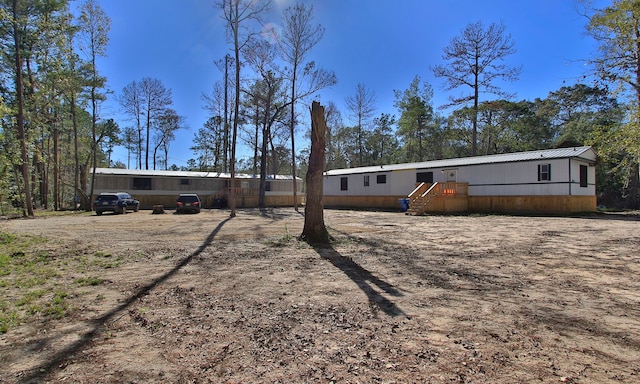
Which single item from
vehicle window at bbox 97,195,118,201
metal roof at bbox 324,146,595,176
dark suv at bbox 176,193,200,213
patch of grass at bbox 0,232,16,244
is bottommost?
patch of grass at bbox 0,232,16,244

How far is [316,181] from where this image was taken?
29.4 ft

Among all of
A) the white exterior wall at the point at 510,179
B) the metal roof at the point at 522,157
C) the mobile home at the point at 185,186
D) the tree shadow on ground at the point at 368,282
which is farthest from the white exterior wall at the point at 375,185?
the tree shadow on ground at the point at 368,282

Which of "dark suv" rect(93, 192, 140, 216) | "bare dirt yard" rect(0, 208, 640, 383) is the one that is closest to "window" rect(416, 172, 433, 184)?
"bare dirt yard" rect(0, 208, 640, 383)

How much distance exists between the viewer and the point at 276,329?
3268 mm

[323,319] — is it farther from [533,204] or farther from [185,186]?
[185,186]

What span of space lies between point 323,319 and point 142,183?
30.7 meters

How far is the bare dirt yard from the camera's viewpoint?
248cm

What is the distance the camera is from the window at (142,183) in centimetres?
2928

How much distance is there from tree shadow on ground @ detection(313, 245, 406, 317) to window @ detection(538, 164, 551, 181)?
17.3 m

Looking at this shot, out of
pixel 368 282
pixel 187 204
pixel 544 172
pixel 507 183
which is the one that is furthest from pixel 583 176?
pixel 187 204

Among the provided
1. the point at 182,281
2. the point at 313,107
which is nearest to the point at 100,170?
the point at 313,107

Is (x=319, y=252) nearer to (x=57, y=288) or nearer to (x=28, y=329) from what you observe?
(x=57, y=288)

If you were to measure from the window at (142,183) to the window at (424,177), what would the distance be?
2374cm

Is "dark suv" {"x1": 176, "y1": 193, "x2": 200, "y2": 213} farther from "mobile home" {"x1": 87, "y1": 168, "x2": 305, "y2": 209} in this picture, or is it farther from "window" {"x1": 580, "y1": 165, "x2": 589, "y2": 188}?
"window" {"x1": 580, "y1": 165, "x2": 589, "y2": 188}
